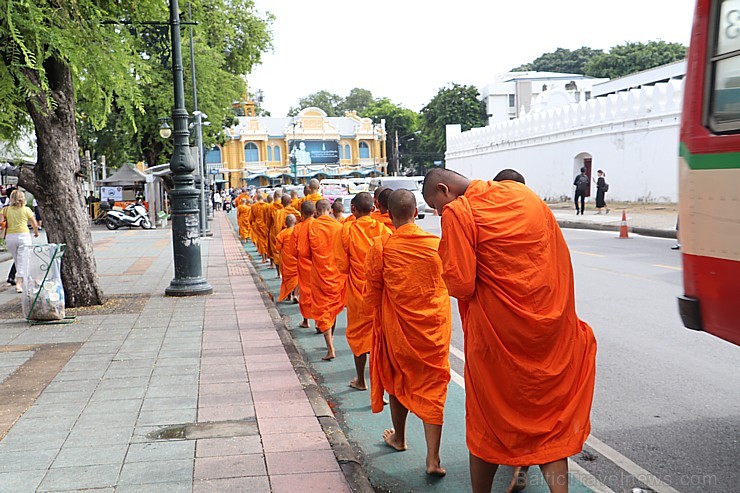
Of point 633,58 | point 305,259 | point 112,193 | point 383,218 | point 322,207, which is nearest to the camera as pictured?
point 383,218

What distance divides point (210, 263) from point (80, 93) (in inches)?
263

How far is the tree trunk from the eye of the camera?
388 inches

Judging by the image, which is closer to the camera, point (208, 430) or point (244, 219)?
point (208, 430)

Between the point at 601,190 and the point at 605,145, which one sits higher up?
the point at 605,145

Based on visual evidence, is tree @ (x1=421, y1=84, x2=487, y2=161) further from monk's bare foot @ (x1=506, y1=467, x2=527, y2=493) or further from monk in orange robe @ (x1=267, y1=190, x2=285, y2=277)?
monk's bare foot @ (x1=506, y1=467, x2=527, y2=493)

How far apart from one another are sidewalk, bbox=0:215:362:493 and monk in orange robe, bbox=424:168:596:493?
3.53ft

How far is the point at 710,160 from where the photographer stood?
409 centimetres

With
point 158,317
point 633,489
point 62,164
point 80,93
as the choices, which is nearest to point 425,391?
point 633,489

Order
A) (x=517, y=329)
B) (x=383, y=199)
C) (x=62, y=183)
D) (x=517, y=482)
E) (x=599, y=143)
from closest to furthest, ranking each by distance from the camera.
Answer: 1. (x=517, y=329)
2. (x=517, y=482)
3. (x=383, y=199)
4. (x=62, y=183)
5. (x=599, y=143)

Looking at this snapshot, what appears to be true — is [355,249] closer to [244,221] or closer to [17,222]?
[17,222]

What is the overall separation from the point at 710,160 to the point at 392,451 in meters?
2.57

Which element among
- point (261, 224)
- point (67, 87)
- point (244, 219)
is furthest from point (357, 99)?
point (67, 87)

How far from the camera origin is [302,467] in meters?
4.36

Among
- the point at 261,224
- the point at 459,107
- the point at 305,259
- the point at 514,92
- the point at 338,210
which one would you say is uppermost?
the point at 514,92
